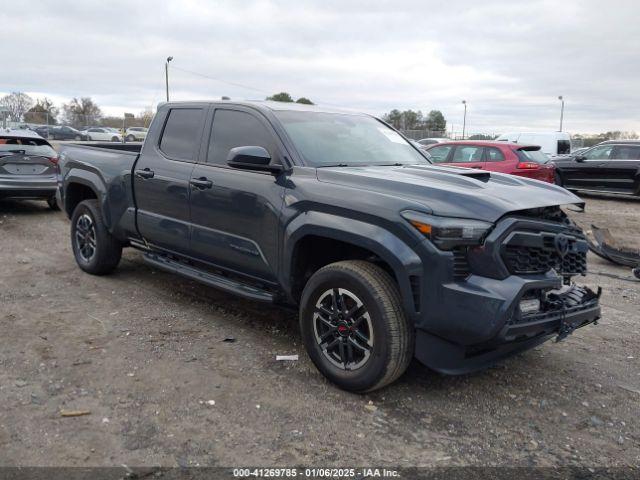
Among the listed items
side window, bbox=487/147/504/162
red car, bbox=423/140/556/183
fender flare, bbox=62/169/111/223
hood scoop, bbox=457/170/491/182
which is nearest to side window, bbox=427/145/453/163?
red car, bbox=423/140/556/183

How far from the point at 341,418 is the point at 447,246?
3.85ft

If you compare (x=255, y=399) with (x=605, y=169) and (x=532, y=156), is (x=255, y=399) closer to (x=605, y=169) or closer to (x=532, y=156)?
(x=532, y=156)

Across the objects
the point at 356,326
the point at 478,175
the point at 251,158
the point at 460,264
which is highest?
the point at 251,158

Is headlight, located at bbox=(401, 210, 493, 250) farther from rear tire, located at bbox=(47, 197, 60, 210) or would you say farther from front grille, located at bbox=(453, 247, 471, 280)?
rear tire, located at bbox=(47, 197, 60, 210)

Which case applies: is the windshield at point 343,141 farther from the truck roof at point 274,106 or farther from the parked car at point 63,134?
the parked car at point 63,134

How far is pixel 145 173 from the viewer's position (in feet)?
17.6

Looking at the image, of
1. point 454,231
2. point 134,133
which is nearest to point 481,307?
point 454,231

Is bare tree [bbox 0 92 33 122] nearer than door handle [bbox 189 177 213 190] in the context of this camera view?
No

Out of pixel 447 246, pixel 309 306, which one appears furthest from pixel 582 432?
pixel 309 306

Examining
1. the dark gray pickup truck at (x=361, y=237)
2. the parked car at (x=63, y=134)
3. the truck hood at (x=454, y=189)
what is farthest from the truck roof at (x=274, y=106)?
the parked car at (x=63, y=134)

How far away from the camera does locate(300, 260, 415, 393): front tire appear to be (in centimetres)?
344

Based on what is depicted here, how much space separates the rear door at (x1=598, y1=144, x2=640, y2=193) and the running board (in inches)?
517

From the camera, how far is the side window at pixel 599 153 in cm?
1528

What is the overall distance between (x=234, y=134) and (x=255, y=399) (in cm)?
218
